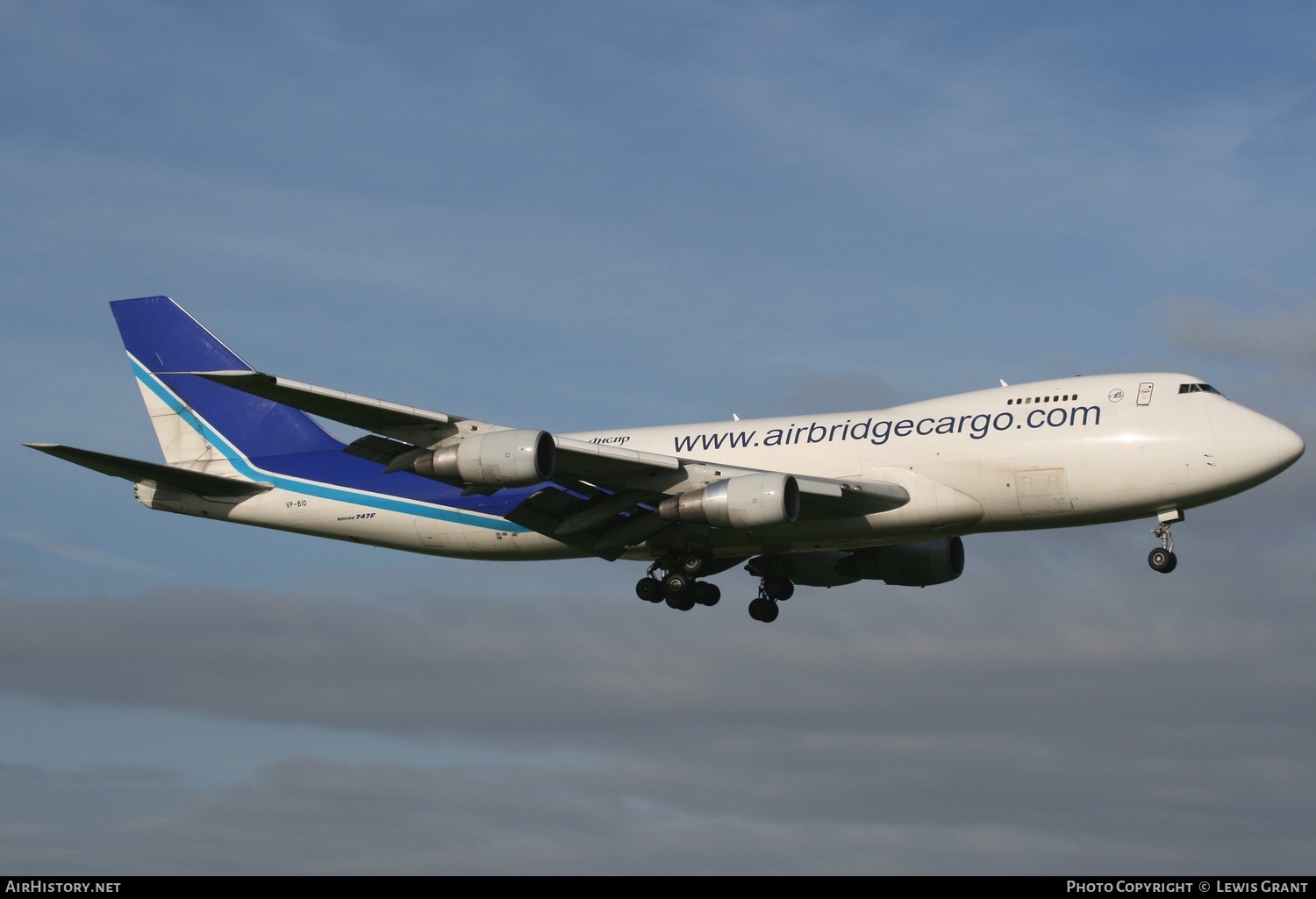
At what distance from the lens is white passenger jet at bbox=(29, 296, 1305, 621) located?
1388 inches

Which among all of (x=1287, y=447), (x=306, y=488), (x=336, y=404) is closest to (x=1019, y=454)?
(x=1287, y=447)

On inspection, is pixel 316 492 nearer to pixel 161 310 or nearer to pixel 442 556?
pixel 442 556

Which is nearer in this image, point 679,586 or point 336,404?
point 336,404

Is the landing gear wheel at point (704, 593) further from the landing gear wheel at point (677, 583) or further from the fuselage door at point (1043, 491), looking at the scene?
the fuselage door at point (1043, 491)

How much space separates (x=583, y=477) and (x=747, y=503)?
4405 millimetres

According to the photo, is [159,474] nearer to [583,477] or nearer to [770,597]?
[583,477]

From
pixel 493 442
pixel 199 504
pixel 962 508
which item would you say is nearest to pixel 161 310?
pixel 199 504

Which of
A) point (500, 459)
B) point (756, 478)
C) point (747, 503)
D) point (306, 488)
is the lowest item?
point (747, 503)

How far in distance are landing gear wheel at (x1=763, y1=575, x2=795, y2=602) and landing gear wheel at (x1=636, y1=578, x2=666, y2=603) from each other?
4.40 meters

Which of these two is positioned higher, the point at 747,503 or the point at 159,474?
the point at 159,474

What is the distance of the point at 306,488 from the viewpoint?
43.4m

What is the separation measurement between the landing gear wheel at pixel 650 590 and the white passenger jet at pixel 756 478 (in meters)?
0.05

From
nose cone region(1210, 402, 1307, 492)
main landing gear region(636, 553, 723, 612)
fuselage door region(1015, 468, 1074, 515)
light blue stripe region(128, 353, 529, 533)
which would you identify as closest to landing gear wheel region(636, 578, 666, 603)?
main landing gear region(636, 553, 723, 612)

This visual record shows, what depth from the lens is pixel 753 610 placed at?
4381cm
